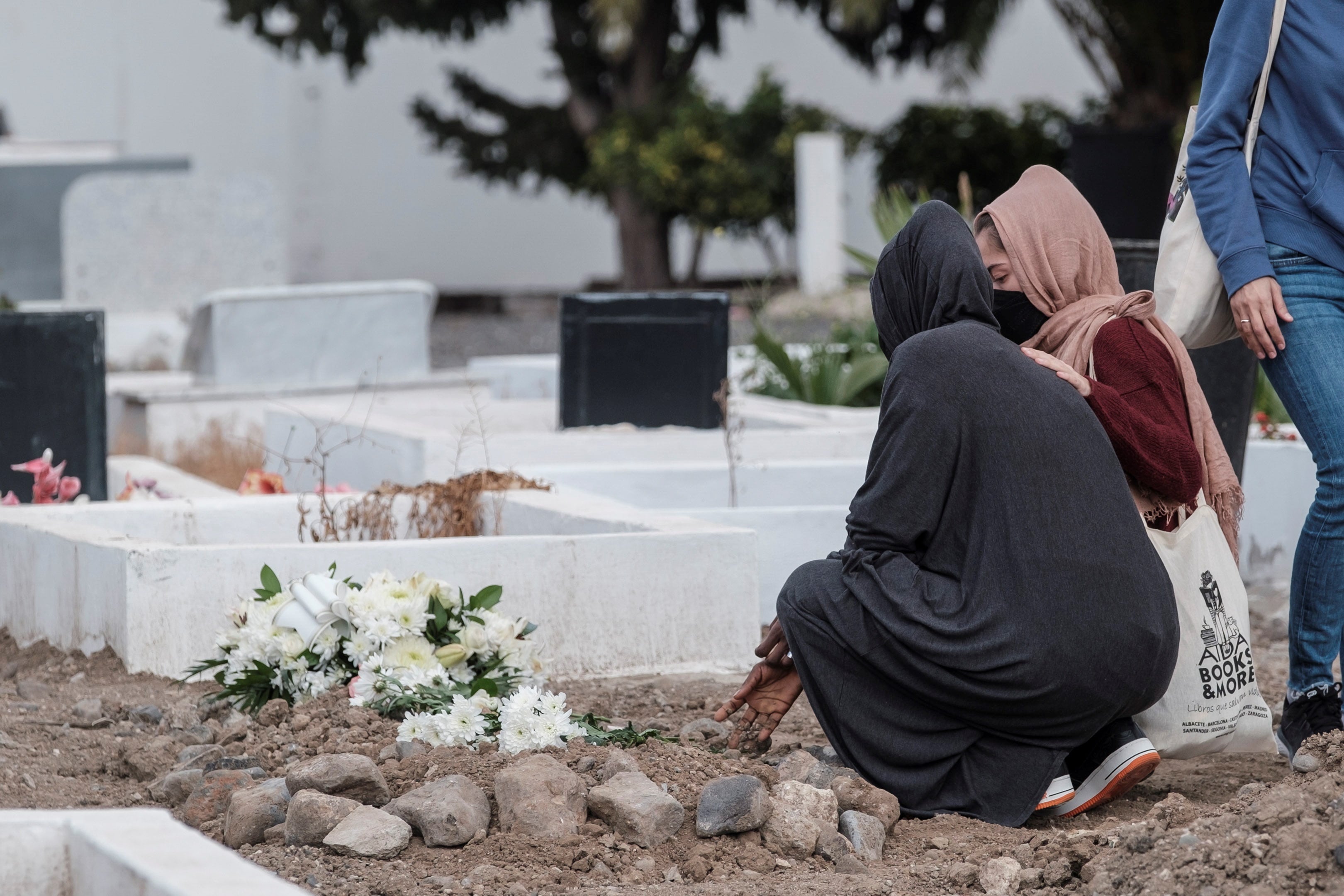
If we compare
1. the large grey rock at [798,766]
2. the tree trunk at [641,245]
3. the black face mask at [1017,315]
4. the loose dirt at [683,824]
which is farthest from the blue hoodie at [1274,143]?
the tree trunk at [641,245]

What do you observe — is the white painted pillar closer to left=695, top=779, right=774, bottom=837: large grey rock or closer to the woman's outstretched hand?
the woman's outstretched hand

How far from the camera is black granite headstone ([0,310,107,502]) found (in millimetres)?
5359

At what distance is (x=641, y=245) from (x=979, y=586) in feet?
57.1

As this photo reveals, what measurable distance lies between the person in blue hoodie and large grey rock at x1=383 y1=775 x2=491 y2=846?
152cm

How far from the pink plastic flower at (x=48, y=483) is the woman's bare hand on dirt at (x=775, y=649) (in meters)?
2.71

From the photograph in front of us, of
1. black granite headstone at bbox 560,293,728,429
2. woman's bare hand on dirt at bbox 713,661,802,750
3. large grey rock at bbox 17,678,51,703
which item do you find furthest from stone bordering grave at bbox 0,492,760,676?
black granite headstone at bbox 560,293,728,429

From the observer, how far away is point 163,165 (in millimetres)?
13391

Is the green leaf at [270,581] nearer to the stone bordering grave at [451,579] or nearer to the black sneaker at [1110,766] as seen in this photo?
the stone bordering grave at [451,579]

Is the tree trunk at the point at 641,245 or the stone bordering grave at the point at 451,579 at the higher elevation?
the tree trunk at the point at 641,245

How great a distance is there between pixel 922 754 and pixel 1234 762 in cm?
87

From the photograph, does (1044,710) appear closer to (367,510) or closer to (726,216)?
(367,510)

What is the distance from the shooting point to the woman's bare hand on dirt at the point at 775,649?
10.2 feet

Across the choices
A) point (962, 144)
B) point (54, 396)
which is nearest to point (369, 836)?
point (54, 396)

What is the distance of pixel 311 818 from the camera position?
8.64 ft
